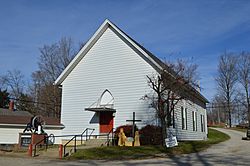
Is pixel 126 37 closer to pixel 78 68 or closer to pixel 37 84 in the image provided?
pixel 78 68

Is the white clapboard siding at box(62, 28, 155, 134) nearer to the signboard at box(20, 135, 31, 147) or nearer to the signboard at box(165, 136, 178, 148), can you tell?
the signboard at box(165, 136, 178, 148)

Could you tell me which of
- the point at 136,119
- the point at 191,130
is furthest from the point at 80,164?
the point at 191,130

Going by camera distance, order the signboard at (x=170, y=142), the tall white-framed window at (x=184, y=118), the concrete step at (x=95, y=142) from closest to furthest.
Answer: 1. the signboard at (x=170, y=142)
2. the concrete step at (x=95, y=142)
3. the tall white-framed window at (x=184, y=118)

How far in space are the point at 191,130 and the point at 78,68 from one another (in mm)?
13130

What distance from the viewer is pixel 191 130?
32.7 m

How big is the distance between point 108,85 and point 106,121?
9.85 ft

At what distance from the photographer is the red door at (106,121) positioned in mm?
26453

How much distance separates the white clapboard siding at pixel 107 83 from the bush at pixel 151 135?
1.20 metres

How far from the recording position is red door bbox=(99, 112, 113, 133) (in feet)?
86.8

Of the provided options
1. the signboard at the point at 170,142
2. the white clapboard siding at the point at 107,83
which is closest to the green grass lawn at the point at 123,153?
the signboard at the point at 170,142

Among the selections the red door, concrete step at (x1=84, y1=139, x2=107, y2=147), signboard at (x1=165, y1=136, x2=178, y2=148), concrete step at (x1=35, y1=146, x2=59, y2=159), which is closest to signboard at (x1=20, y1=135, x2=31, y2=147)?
concrete step at (x1=35, y1=146, x2=59, y2=159)

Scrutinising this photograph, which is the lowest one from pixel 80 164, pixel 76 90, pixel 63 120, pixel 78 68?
pixel 80 164

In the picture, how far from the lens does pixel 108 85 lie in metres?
26.9

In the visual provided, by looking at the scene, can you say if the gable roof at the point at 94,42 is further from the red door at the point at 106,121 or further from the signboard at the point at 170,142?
the signboard at the point at 170,142
